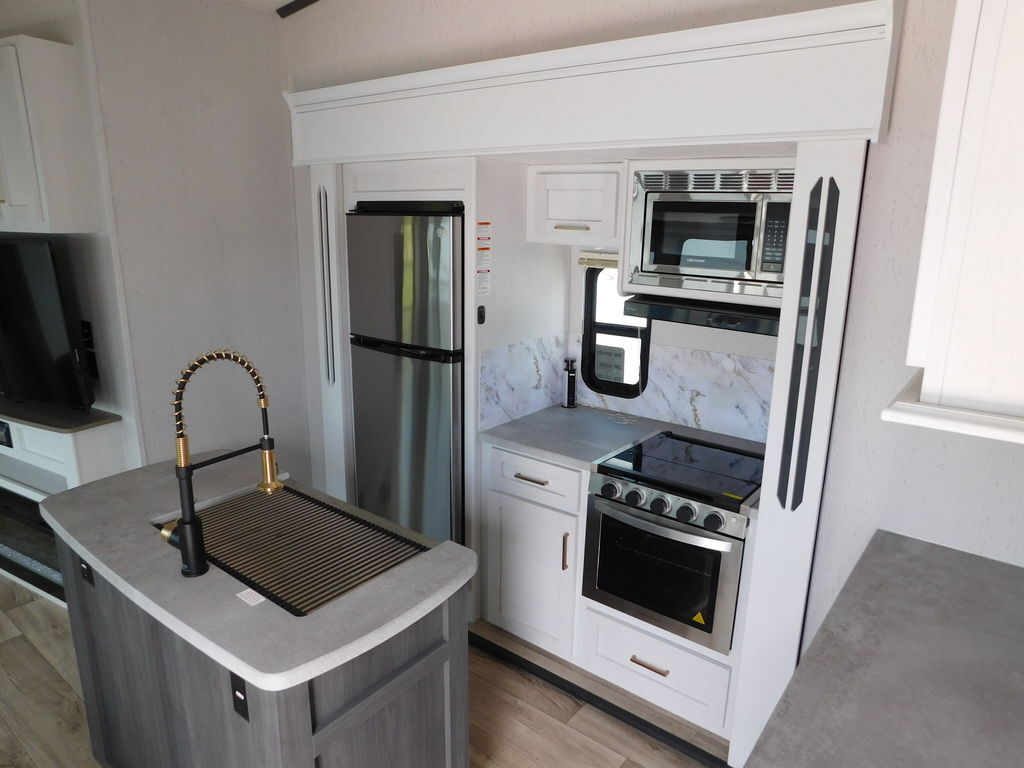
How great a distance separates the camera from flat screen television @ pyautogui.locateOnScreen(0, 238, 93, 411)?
2857mm

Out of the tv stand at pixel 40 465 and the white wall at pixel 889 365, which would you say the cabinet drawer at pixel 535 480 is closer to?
the white wall at pixel 889 365

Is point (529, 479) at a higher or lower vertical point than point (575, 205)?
lower

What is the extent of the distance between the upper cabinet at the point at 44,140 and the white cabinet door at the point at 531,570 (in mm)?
2076

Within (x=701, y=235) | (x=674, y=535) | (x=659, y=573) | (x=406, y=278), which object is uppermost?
(x=701, y=235)

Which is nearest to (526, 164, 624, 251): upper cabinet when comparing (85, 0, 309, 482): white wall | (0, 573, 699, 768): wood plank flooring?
(85, 0, 309, 482): white wall

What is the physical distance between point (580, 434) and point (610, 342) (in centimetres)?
52

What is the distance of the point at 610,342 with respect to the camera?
3.15 metres

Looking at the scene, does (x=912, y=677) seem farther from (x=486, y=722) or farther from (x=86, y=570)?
(x=86, y=570)

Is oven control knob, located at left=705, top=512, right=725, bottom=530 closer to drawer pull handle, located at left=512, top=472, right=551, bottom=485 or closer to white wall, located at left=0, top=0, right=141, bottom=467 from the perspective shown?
drawer pull handle, located at left=512, top=472, right=551, bottom=485

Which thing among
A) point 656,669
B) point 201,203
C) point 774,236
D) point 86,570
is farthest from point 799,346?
point 201,203

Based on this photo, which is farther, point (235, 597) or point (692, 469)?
point (692, 469)

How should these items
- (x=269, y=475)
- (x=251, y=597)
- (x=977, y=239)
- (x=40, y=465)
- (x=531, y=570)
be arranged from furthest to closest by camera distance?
(x=40, y=465) → (x=531, y=570) → (x=269, y=475) → (x=251, y=597) → (x=977, y=239)

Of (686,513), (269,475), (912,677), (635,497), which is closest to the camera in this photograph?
(912,677)

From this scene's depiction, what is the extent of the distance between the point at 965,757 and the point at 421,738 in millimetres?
1207
